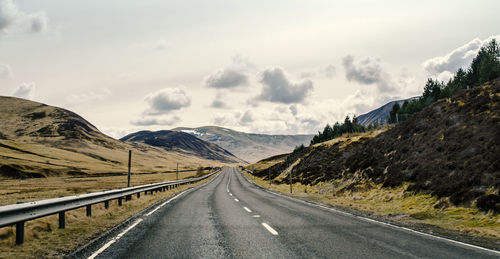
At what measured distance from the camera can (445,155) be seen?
19.3 metres

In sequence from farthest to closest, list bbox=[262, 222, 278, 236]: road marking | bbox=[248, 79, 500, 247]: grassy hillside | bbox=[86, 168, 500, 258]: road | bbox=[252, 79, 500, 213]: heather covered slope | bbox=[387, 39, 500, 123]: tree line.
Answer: bbox=[387, 39, 500, 123]: tree line < bbox=[252, 79, 500, 213]: heather covered slope < bbox=[248, 79, 500, 247]: grassy hillside < bbox=[262, 222, 278, 236]: road marking < bbox=[86, 168, 500, 258]: road

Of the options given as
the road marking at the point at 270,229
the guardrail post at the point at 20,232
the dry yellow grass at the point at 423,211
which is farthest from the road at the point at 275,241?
the dry yellow grass at the point at 423,211

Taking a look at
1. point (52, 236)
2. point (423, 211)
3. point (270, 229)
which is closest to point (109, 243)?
point (52, 236)

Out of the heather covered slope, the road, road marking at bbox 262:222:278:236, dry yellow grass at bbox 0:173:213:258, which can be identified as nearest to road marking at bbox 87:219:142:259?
the road

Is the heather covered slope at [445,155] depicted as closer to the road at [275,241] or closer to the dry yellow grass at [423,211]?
the dry yellow grass at [423,211]

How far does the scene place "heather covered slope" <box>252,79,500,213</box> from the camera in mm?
14766

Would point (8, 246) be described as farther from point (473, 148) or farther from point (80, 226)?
point (473, 148)

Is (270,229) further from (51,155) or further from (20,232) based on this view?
(51,155)

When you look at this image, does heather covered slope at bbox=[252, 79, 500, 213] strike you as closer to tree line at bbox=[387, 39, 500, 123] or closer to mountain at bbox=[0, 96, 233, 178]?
tree line at bbox=[387, 39, 500, 123]

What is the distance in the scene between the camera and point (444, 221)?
40.9 ft

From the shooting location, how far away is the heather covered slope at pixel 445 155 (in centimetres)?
1477

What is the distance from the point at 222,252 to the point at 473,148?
16986mm

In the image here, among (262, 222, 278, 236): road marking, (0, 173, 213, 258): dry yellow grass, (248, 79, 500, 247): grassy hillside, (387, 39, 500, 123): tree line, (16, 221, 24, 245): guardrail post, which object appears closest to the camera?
(0, 173, 213, 258): dry yellow grass

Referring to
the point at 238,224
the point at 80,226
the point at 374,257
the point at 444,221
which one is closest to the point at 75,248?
the point at 80,226
